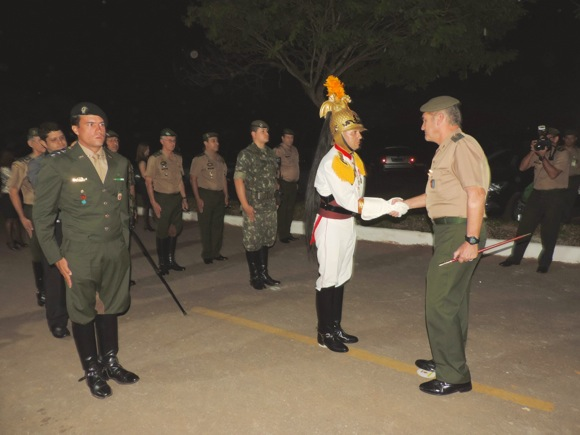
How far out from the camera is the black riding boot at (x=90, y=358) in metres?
4.02

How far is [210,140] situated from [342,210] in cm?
405

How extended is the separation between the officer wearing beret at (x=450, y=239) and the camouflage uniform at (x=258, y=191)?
312cm

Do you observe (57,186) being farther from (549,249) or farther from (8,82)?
(8,82)

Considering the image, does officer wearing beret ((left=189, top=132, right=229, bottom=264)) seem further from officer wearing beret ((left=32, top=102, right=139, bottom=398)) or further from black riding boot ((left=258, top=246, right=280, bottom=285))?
officer wearing beret ((left=32, top=102, right=139, bottom=398))

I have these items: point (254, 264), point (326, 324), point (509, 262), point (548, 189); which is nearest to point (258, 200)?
point (254, 264)

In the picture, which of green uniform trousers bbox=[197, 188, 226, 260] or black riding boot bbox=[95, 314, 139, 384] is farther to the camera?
green uniform trousers bbox=[197, 188, 226, 260]

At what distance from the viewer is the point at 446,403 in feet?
12.6

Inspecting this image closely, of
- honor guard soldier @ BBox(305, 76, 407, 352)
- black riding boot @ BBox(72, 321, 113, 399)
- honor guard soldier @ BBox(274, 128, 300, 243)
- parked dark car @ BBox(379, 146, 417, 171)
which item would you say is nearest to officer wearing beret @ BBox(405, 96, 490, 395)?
honor guard soldier @ BBox(305, 76, 407, 352)

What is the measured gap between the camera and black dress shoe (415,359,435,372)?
4.37 meters

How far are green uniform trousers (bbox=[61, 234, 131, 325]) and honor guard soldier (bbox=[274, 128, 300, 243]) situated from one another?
18.0 feet

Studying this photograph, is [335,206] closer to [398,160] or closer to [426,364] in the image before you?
[426,364]

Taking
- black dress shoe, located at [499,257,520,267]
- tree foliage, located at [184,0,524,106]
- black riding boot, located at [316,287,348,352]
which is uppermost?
tree foliage, located at [184,0,524,106]

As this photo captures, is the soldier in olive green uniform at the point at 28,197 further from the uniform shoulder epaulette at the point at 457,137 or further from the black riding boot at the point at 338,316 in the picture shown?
the uniform shoulder epaulette at the point at 457,137

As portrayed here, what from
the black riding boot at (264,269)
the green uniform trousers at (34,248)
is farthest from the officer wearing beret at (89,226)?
the black riding boot at (264,269)
